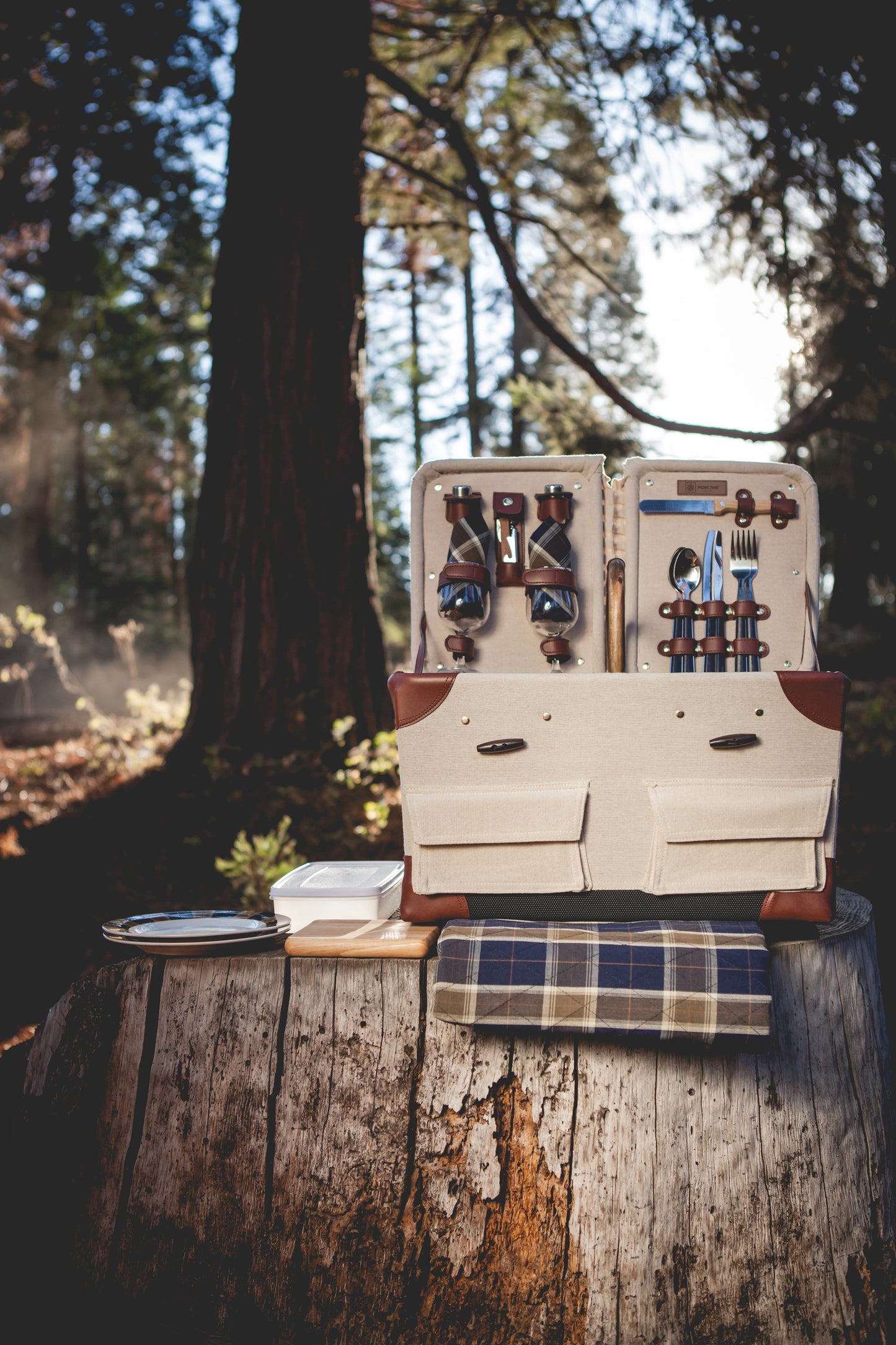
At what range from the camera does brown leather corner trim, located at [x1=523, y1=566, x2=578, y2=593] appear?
7.03ft

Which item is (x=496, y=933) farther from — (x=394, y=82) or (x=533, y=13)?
(x=533, y=13)

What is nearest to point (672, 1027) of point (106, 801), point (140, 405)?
point (106, 801)

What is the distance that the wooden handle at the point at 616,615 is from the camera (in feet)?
7.53

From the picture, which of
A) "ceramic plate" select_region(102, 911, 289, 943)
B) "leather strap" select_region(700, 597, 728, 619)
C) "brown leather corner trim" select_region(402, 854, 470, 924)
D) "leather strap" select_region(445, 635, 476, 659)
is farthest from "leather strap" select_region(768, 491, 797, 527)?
"ceramic plate" select_region(102, 911, 289, 943)

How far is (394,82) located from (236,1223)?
5.23 m

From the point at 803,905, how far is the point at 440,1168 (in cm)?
91

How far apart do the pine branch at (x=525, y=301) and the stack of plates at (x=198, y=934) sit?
132 inches

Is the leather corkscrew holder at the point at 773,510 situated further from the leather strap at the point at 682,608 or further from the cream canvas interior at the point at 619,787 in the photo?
the cream canvas interior at the point at 619,787

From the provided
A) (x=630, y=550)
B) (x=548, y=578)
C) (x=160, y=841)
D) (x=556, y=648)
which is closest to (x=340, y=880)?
(x=556, y=648)

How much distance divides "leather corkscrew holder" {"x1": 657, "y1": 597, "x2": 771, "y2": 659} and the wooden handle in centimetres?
11

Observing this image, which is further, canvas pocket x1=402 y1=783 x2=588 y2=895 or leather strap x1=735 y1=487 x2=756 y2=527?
leather strap x1=735 y1=487 x2=756 y2=527

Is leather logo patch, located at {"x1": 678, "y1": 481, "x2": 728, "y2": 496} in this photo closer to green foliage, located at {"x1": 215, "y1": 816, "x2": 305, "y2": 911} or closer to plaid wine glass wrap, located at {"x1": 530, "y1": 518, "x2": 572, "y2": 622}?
plaid wine glass wrap, located at {"x1": 530, "y1": 518, "x2": 572, "y2": 622}

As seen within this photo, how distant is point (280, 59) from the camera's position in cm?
480

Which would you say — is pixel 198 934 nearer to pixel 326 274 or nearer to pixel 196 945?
pixel 196 945
